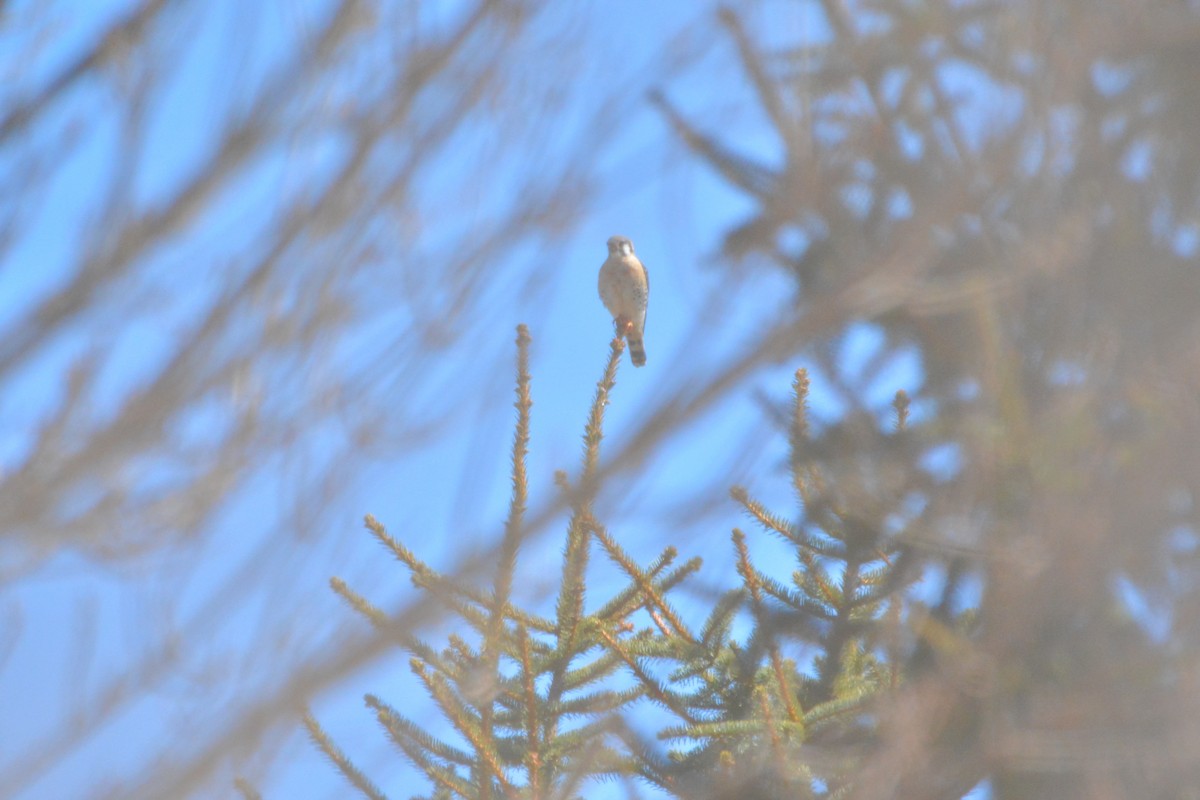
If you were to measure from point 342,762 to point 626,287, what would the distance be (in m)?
5.53

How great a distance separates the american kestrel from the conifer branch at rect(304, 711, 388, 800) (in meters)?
5.29

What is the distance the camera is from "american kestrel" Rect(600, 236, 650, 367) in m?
8.06

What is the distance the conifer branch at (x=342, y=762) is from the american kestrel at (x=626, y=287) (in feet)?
17.4

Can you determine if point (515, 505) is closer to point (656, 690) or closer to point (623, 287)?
point (656, 690)

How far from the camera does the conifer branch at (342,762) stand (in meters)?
2.86

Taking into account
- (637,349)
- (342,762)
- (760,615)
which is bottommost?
(342,762)

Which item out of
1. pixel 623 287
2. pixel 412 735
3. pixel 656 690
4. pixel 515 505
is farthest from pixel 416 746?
pixel 623 287

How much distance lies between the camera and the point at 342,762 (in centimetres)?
290

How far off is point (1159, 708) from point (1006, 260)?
0.75 metres

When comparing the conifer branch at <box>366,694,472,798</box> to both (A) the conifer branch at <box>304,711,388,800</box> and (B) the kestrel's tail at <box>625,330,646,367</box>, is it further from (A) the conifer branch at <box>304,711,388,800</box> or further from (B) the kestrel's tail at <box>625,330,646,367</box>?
(B) the kestrel's tail at <box>625,330,646,367</box>

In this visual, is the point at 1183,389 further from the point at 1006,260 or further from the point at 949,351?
the point at 949,351

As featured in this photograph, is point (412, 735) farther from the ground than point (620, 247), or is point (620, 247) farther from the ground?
point (620, 247)

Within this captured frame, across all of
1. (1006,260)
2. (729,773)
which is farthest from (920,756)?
(729,773)

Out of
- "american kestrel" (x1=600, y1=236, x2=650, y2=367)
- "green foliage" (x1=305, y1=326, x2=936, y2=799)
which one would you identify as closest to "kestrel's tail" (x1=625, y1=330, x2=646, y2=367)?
"american kestrel" (x1=600, y1=236, x2=650, y2=367)
